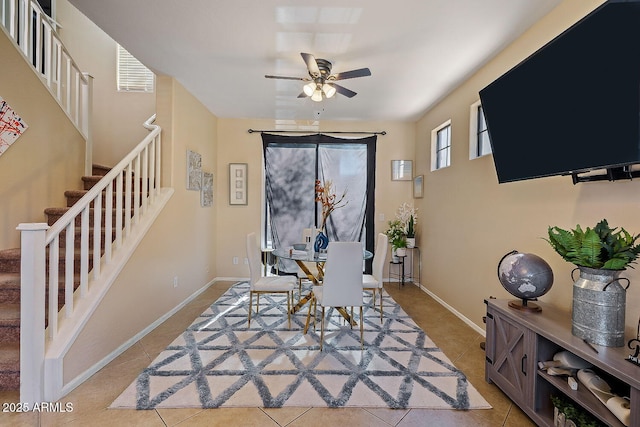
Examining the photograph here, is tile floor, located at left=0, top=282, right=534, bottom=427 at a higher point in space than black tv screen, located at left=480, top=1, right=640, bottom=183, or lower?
lower

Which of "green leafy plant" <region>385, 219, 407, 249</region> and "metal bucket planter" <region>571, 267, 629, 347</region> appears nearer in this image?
"metal bucket planter" <region>571, 267, 629, 347</region>

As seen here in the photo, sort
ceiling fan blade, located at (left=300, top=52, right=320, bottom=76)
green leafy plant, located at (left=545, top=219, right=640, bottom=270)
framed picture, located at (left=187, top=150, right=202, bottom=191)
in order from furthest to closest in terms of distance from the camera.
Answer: framed picture, located at (left=187, top=150, right=202, bottom=191) → ceiling fan blade, located at (left=300, top=52, right=320, bottom=76) → green leafy plant, located at (left=545, top=219, right=640, bottom=270)

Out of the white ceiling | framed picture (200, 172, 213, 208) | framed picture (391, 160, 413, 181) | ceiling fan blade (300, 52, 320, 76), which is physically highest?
the white ceiling

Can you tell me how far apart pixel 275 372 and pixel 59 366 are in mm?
1414

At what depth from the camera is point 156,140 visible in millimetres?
3254

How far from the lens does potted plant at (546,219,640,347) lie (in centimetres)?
139

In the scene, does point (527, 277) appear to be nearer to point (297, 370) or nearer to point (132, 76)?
point (297, 370)

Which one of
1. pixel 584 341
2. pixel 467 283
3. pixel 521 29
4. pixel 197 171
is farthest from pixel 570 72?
pixel 197 171

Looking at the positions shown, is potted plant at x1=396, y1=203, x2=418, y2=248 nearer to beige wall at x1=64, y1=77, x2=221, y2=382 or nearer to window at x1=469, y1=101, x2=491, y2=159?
window at x1=469, y1=101, x2=491, y2=159

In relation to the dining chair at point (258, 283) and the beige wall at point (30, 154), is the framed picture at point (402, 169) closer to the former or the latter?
the dining chair at point (258, 283)

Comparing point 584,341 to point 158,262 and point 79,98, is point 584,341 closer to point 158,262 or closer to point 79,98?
point 158,262

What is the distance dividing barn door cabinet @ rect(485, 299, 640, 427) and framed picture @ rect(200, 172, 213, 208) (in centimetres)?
377

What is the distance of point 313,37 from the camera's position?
8.02 feet

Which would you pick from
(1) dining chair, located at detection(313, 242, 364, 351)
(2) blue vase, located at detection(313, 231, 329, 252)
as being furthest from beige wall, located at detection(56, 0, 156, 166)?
(1) dining chair, located at detection(313, 242, 364, 351)
